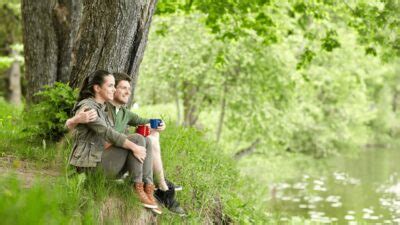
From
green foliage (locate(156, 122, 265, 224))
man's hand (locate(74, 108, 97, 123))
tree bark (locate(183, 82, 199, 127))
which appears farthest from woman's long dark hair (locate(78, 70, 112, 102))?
tree bark (locate(183, 82, 199, 127))

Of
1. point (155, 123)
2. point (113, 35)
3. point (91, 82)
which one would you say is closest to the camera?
Result: point (91, 82)

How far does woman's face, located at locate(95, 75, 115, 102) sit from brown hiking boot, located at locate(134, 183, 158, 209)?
882 mm

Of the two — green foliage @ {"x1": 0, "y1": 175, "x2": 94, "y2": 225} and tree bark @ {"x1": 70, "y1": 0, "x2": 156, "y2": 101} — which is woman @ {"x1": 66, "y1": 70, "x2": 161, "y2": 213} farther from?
tree bark @ {"x1": 70, "y1": 0, "x2": 156, "y2": 101}

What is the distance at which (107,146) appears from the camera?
5305 millimetres

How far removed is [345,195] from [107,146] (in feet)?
57.8

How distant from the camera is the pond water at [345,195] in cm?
1701

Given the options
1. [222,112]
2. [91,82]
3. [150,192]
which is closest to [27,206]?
[150,192]

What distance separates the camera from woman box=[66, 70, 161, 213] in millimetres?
5184

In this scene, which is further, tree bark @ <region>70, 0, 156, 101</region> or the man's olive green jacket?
tree bark @ <region>70, 0, 156, 101</region>

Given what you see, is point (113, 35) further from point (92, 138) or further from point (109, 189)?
point (109, 189)

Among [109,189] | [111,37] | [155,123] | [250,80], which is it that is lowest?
[109,189]

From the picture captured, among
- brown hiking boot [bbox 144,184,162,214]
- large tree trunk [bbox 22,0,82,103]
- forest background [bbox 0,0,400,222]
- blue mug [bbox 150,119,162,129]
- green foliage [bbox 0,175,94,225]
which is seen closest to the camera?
green foliage [bbox 0,175,94,225]

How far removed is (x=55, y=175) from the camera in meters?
5.65

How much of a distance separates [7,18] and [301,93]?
37.9ft
